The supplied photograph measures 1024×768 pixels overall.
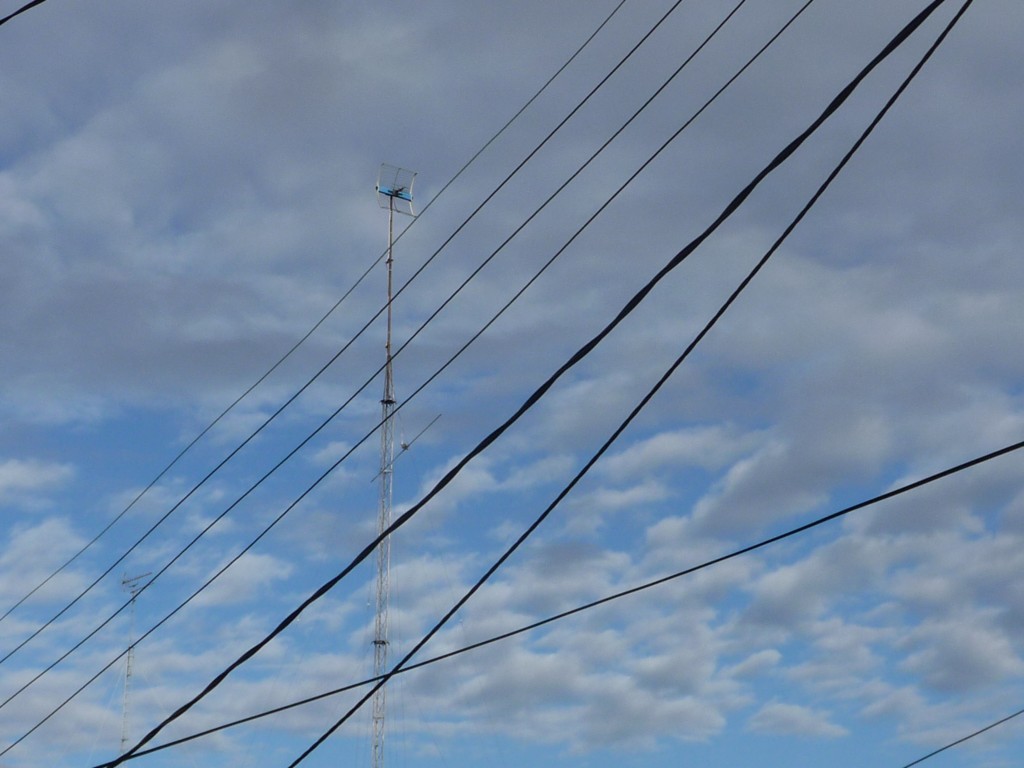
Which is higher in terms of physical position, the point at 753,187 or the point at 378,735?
the point at 378,735

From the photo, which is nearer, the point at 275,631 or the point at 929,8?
the point at 929,8

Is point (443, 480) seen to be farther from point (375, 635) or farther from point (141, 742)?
point (375, 635)

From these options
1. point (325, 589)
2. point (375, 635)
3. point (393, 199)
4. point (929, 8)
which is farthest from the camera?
point (375, 635)

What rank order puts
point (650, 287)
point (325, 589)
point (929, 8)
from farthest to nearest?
point (325, 589) → point (650, 287) → point (929, 8)

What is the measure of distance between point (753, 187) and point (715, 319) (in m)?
1.26

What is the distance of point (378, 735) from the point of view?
122 feet

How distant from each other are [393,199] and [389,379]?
406cm

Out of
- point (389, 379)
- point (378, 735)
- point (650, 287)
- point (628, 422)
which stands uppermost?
point (389, 379)

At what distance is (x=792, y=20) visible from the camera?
1362 cm

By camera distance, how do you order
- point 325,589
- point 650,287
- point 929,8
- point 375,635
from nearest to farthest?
1. point 929,8
2. point 650,287
3. point 325,589
4. point 375,635

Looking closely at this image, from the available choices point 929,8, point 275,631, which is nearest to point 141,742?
point 275,631

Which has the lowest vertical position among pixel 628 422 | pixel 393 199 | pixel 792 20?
pixel 628 422

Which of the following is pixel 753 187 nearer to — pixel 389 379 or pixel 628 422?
pixel 628 422

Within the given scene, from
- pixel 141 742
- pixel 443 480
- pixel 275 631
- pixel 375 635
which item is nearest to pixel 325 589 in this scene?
pixel 275 631
